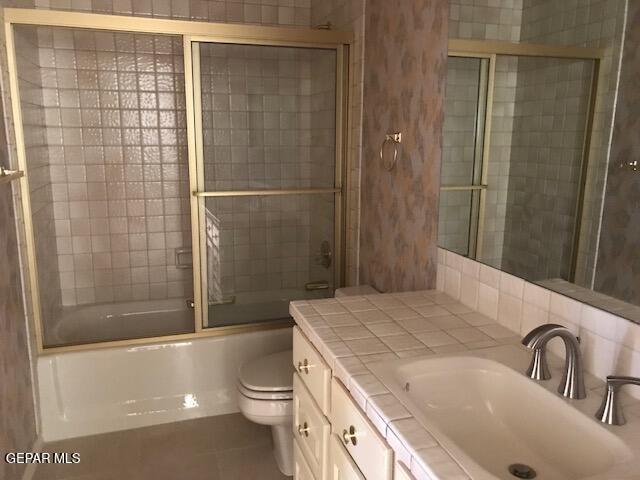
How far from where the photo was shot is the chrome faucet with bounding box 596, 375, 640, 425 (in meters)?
1.01

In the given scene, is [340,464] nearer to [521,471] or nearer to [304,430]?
[304,430]

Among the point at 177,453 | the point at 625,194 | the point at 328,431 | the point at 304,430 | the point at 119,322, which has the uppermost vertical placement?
the point at 625,194

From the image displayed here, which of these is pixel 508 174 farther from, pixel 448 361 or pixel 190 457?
pixel 190 457

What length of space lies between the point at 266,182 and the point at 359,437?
70.8 inches

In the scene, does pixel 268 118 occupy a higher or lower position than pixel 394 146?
higher

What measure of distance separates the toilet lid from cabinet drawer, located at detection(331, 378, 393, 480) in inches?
32.3

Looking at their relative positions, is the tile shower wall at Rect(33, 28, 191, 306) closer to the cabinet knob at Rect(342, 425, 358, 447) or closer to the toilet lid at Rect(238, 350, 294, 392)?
the toilet lid at Rect(238, 350, 294, 392)

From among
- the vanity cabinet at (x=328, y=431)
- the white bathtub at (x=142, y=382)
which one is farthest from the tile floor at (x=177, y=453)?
the vanity cabinet at (x=328, y=431)

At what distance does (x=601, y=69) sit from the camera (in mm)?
1234

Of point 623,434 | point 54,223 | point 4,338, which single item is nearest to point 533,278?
point 623,434

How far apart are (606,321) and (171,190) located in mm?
2785

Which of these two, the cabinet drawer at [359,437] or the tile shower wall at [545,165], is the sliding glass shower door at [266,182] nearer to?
the tile shower wall at [545,165]

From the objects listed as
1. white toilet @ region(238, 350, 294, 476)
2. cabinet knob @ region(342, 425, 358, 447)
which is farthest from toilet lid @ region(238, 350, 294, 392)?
cabinet knob @ region(342, 425, 358, 447)

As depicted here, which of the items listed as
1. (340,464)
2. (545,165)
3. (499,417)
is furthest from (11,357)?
(545,165)
